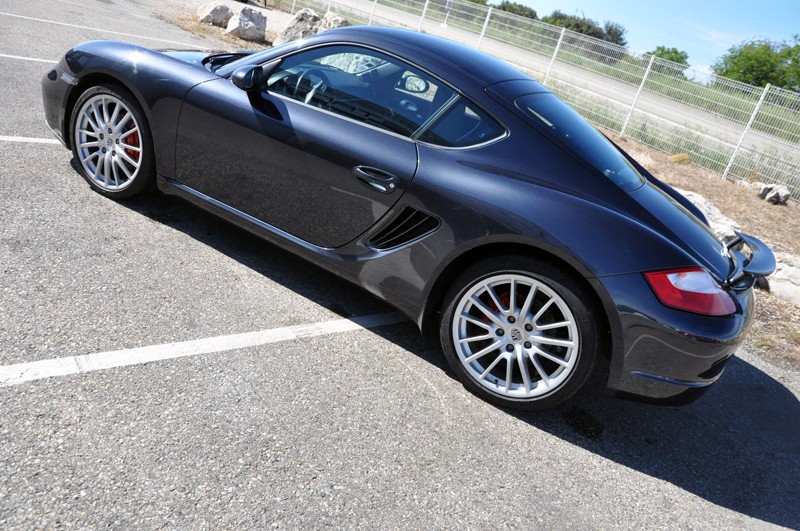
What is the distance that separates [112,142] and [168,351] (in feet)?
6.11

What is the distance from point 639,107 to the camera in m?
13.4

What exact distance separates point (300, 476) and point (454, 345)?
115 centimetres

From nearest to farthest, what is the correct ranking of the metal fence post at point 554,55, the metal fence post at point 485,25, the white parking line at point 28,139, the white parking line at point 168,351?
the white parking line at point 168,351 → the white parking line at point 28,139 → the metal fence post at point 554,55 → the metal fence post at point 485,25

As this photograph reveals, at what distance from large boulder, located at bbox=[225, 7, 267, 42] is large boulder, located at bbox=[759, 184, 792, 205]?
10.3 metres

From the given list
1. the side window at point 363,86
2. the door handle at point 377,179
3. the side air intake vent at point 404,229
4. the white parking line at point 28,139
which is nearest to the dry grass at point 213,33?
the white parking line at point 28,139

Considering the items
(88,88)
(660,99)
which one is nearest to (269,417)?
(88,88)

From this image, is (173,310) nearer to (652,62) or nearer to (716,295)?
(716,295)

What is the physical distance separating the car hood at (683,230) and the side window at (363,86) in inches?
46.8

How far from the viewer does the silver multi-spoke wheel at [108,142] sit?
4066mm

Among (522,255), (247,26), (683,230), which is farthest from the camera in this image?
A: (247,26)

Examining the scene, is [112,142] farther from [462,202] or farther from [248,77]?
[462,202]

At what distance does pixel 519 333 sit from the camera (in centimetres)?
314

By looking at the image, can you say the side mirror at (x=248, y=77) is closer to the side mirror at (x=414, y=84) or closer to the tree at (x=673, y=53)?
the side mirror at (x=414, y=84)

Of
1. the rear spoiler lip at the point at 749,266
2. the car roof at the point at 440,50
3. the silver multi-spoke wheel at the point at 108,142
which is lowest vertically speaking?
the silver multi-spoke wheel at the point at 108,142
